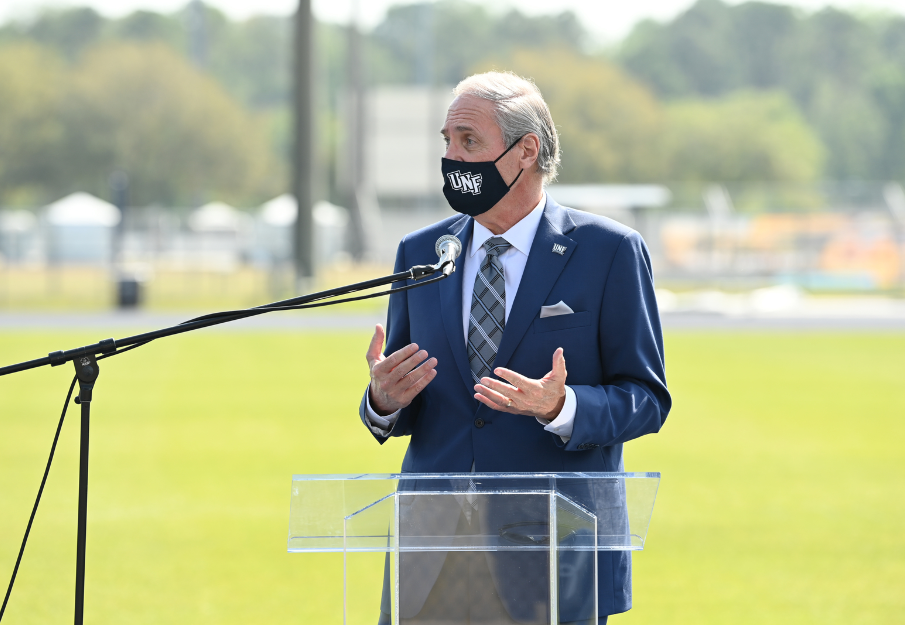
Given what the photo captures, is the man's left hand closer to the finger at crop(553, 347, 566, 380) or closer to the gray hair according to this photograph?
the finger at crop(553, 347, 566, 380)

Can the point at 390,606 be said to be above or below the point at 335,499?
below

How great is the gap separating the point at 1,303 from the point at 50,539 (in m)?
26.1

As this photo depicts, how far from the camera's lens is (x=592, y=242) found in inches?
128

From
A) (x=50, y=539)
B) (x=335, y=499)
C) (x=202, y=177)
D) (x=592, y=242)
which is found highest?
(x=202, y=177)

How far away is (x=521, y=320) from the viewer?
3.18 meters

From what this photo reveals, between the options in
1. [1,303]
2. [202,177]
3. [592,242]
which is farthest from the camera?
[202,177]

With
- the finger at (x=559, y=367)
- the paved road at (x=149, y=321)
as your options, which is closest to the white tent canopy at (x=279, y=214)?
the paved road at (x=149, y=321)

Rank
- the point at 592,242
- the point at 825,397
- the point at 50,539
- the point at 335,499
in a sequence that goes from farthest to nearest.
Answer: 1. the point at 825,397
2. the point at 50,539
3. the point at 592,242
4. the point at 335,499

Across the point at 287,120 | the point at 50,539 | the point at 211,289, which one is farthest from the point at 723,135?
the point at 50,539

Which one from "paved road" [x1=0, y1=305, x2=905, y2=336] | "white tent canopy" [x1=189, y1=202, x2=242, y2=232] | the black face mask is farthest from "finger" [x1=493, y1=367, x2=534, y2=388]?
"white tent canopy" [x1=189, y1=202, x2=242, y2=232]

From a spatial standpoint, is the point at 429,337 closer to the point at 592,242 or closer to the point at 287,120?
the point at 592,242

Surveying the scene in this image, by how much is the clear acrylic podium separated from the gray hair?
3.34 feet

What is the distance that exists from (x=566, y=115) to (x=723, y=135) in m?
13.4

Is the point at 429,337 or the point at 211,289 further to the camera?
the point at 211,289
